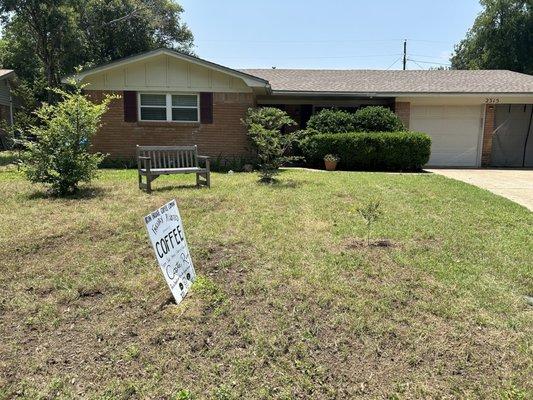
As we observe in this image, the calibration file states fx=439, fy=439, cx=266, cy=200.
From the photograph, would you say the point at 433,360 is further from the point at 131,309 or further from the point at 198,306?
the point at 131,309

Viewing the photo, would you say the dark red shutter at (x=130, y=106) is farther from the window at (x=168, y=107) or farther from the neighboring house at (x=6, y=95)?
the neighboring house at (x=6, y=95)

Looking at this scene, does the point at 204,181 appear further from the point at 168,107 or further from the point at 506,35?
the point at 506,35

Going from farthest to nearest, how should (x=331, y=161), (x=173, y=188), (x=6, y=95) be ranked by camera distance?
(x=6, y=95)
(x=331, y=161)
(x=173, y=188)

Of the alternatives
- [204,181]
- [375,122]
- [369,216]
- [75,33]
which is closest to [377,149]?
[375,122]

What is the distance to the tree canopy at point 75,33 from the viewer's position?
1752cm

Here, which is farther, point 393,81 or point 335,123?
point 393,81

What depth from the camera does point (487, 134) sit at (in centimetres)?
1672

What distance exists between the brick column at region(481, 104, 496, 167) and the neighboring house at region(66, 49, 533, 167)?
0.04m

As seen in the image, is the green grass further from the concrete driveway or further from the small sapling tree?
the concrete driveway

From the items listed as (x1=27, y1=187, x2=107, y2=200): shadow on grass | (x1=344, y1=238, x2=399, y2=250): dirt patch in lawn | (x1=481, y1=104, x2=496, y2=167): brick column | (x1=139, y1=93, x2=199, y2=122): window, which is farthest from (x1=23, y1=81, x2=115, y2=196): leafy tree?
(x1=481, y1=104, x2=496, y2=167): brick column

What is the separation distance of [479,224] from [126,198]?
5808 millimetres

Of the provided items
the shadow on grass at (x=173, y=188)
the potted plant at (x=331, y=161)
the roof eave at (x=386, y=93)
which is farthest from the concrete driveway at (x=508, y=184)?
the shadow on grass at (x=173, y=188)

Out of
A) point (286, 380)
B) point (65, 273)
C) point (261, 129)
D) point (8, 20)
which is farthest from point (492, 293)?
point (8, 20)

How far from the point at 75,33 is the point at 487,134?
17981 mm
